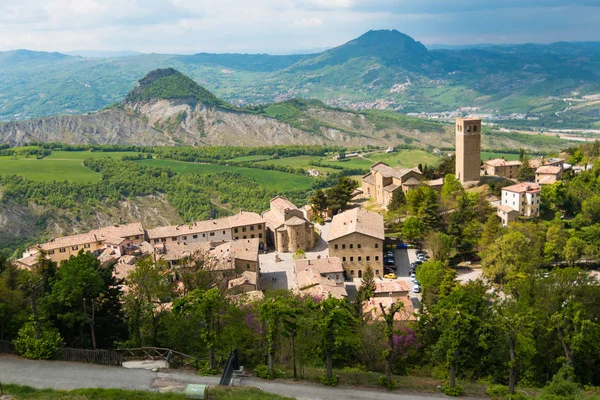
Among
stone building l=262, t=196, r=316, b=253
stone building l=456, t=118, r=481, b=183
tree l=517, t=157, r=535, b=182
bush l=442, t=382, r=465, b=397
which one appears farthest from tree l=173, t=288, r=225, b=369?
tree l=517, t=157, r=535, b=182

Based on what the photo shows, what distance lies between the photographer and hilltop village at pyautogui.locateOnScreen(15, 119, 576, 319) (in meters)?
51.5

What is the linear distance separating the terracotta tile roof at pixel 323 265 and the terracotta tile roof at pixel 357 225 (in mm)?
3804

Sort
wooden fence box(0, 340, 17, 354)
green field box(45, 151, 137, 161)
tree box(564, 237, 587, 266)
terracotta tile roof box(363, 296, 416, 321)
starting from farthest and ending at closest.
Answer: green field box(45, 151, 137, 161)
tree box(564, 237, 587, 266)
terracotta tile roof box(363, 296, 416, 321)
wooden fence box(0, 340, 17, 354)

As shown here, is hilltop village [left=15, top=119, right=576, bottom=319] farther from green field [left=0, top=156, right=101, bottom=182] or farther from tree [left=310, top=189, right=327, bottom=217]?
green field [left=0, top=156, right=101, bottom=182]

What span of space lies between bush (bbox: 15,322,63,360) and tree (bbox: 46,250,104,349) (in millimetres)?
1585

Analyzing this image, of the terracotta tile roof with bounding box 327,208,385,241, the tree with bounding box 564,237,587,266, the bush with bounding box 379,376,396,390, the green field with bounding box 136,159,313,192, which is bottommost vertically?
the green field with bounding box 136,159,313,192

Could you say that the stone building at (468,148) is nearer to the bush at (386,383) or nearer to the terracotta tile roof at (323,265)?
the terracotta tile roof at (323,265)

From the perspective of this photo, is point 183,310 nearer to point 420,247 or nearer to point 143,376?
point 143,376

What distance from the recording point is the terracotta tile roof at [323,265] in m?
52.7

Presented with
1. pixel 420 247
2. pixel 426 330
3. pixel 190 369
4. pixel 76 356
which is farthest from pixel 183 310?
pixel 420 247

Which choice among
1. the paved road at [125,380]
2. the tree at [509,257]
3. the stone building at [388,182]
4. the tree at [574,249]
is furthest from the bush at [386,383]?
the stone building at [388,182]

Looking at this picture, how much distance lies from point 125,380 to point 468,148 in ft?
204

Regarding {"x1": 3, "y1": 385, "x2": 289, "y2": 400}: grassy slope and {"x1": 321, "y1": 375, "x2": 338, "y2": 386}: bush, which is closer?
{"x1": 3, "y1": 385, "x2": 289, "y2": 400}: grassy slope

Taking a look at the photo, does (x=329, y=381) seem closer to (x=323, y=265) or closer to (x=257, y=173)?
(x=323, y=265)
